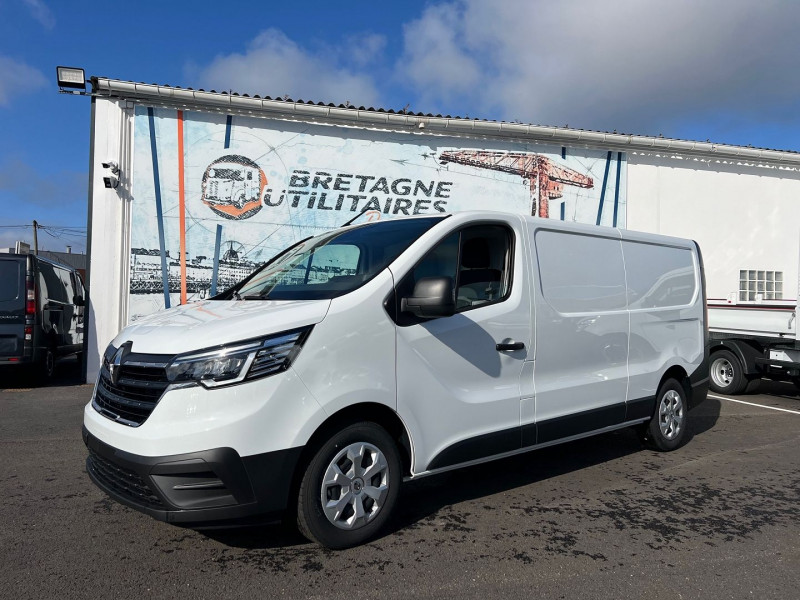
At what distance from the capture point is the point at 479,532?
3682mm

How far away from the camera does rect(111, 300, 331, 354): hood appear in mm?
3012

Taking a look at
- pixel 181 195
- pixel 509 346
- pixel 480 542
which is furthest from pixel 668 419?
pixel 181 195

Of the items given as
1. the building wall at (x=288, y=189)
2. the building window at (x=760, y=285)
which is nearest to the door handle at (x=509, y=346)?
the building wall at (x=288, y=189)

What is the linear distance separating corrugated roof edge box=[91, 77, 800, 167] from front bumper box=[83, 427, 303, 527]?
866 centimetres

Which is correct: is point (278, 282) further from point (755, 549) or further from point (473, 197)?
point (473, 197)

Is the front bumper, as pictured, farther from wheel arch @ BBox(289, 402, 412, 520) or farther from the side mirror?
the side mirror

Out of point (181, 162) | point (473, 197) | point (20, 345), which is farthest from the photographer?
point (473, 197)

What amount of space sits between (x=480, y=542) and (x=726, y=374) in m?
7.63

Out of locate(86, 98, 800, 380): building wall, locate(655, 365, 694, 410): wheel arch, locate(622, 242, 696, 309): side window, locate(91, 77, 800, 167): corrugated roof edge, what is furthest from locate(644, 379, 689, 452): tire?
locate(91, 77, 800, 167): corrugated roof edge

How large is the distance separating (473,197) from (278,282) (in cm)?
859

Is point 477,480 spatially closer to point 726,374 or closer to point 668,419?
point 668,419

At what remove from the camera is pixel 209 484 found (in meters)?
2.93

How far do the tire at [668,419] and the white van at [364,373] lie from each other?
56 cm

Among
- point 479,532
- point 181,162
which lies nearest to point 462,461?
point 479,532
